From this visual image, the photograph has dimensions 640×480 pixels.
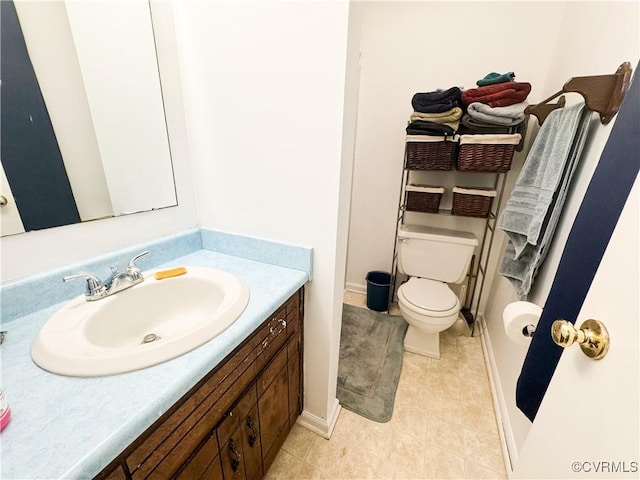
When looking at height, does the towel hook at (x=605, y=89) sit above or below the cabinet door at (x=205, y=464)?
above

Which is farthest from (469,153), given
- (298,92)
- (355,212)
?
(298,92)

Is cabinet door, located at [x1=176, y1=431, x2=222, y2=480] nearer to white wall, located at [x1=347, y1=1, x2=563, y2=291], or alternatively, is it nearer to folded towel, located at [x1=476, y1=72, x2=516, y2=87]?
→ white wall, located at [x1=347, y1=1, x2=563, y2=291]

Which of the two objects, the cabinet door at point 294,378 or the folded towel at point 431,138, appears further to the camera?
the folded towel at point 431,138

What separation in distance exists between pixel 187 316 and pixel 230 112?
0.77m

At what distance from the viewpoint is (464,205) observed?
1702 millimetres

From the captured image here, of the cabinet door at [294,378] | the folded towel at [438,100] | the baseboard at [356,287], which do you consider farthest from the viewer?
the baseboard at [356,287]

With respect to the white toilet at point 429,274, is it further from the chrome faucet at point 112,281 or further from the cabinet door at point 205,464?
the chrome faucet at point 112,281

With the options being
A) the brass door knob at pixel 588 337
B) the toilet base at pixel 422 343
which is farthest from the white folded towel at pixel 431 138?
the brass door knob at pixel 588 337

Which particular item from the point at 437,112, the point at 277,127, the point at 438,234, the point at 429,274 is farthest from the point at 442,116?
the point at 277,127

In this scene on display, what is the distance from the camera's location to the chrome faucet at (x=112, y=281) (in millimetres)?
752

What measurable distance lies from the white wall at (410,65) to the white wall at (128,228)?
1.37 metres

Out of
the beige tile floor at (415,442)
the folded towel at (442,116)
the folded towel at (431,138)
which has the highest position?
the folded towel at (442,116)

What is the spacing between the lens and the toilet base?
5.69ft
